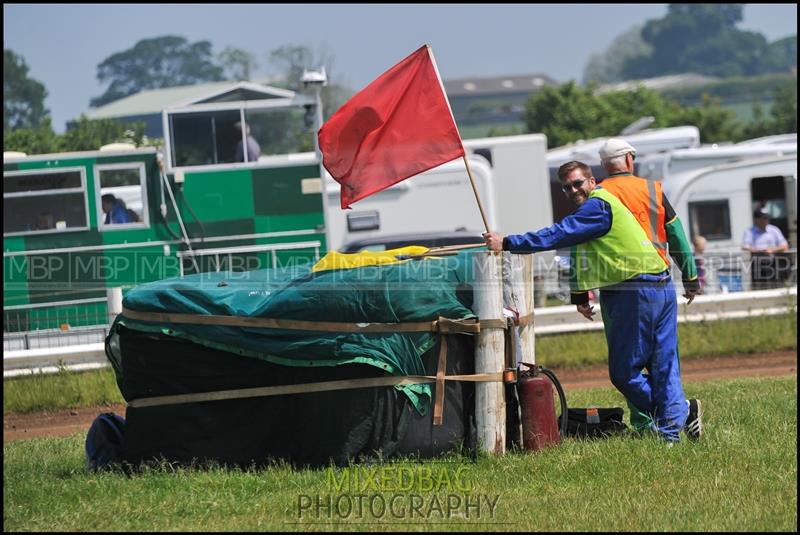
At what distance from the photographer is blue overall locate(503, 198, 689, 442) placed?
7805 millimetres

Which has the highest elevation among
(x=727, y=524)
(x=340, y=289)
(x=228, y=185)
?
(x=228, y=185)

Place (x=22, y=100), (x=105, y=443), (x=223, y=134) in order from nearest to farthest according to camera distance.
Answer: (x=105, y=443)
(x=223, y=134)
(x=22, y=100)

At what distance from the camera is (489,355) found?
7.60 meters

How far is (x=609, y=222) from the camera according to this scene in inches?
308

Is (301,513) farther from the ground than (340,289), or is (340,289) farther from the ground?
(340,289)

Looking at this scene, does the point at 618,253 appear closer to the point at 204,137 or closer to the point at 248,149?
the point at 248,149

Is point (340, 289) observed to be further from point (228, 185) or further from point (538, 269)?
point (538, 269)

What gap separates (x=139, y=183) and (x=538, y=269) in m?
6.01

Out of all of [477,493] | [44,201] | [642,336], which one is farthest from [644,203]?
[44,201]

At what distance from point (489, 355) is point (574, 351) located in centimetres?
671

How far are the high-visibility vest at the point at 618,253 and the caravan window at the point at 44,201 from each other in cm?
938

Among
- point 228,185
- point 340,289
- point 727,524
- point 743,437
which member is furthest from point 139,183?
point 727,524

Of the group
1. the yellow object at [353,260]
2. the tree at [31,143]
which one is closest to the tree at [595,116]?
the tree at [31,143]

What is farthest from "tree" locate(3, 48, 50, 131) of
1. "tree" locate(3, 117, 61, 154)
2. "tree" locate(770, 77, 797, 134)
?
"tree" locate(770, 77, 797, 134)
